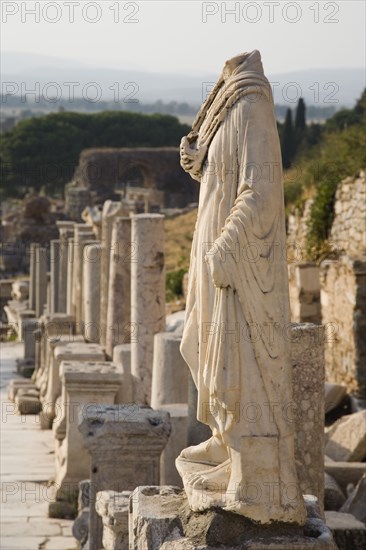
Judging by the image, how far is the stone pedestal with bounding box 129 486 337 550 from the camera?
6.07 m

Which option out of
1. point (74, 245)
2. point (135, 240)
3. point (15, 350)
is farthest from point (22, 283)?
point (135, 240)

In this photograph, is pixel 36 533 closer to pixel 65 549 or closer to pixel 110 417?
pixel 65 549

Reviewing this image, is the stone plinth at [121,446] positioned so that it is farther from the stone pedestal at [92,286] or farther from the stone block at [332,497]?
the stone pedestal at [92,286]

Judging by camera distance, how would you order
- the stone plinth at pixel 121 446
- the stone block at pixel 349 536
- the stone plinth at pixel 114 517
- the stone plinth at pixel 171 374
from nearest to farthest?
the stone plinth at pixel 114 517 → the stone block at pixel 349 536 → the stone plinth at pixel 121 446 → the stone plinth at pixel 171 374

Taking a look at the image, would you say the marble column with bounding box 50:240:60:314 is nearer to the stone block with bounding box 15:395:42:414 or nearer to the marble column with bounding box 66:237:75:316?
the marble column with bounding box 66:237:75:316

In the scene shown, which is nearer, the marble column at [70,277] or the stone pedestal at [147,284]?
the stone pedestal at [147,284]

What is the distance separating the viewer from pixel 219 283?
241 inches

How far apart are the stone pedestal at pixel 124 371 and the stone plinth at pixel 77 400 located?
196 mm

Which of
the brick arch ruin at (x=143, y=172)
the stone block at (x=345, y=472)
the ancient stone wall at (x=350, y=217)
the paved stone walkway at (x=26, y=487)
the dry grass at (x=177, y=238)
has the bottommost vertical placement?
the paved stone walkway at (x=26, y=487)

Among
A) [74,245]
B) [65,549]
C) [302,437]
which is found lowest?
[65,549]

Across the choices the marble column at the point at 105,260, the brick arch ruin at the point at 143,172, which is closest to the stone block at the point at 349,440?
the marble column at the point at 105,260

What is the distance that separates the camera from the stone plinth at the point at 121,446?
9102 mm

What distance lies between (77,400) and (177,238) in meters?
27.6

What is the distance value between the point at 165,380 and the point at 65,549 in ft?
5.95
